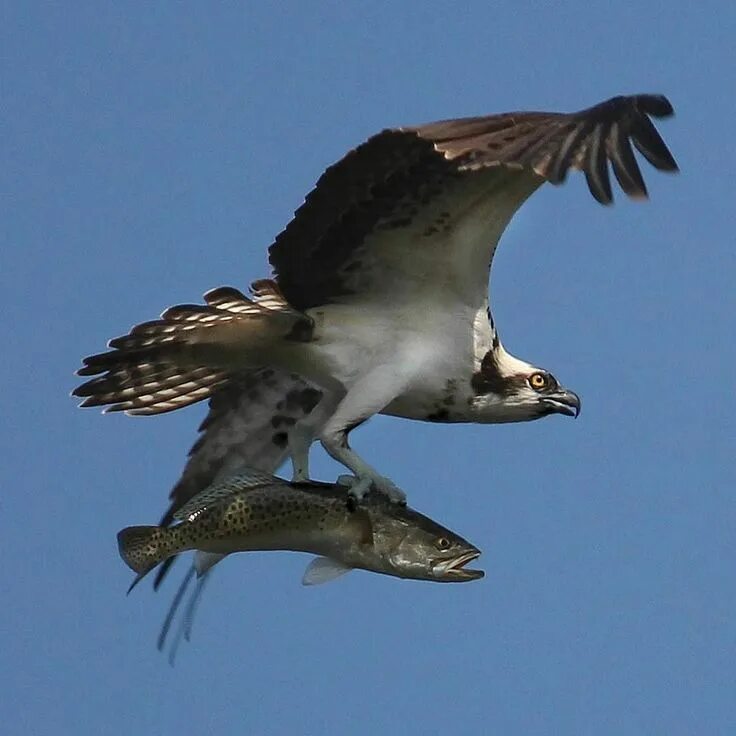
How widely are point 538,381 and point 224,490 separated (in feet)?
5.90

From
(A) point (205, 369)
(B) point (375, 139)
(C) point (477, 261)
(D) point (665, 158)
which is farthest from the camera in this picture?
(A) point (205, 369)

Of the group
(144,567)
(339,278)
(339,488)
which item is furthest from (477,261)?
(144,567)

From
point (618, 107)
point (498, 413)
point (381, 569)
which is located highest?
point (618, 107)

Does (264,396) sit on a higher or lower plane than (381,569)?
higher

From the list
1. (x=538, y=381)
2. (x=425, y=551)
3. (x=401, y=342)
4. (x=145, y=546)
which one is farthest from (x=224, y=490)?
(x=538, y=381)

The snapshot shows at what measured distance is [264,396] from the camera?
37.9 ft

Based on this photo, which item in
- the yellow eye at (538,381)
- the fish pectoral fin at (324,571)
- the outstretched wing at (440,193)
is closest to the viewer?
the outstretched wing at (440,193)

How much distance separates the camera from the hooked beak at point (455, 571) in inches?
364

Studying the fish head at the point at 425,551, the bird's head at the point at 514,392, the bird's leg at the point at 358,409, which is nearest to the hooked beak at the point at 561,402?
the bird's head at the point at 514,392

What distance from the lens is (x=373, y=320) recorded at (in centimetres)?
1066

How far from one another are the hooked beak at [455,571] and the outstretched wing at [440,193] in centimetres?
160

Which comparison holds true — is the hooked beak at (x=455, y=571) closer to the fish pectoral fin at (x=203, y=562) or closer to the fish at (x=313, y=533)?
the fish at (x=313, y=533)

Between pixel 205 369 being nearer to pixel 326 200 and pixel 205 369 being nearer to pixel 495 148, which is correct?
pixel 326 200

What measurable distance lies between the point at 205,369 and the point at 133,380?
42 cm
